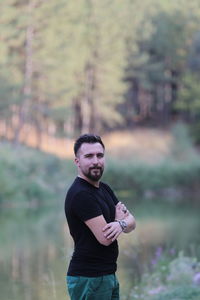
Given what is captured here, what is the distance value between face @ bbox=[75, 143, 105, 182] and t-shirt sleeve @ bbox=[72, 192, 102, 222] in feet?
0.50

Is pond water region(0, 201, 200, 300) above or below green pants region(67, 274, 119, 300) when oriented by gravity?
above

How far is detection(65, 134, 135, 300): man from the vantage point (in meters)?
4.30

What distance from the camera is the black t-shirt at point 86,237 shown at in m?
4.32

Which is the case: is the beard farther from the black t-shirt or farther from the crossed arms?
the crossed arms

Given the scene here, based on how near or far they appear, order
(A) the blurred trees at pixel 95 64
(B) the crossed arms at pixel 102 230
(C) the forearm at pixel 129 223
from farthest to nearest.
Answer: (A) the blurred trees at pixel 95 64
(C) the forearm at pixel 129 223
(B) the crossed arms at pixel 102 230

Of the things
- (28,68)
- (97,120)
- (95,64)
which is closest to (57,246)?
(28,68)

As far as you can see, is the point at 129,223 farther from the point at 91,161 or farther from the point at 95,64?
the point at 95,64

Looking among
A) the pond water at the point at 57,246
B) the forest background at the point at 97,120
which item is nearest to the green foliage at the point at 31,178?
the forest background at the point at 97,120

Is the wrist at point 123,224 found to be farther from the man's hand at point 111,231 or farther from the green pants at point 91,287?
the green pants at point 91,287

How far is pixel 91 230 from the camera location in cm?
430

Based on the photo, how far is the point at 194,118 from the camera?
181 feet

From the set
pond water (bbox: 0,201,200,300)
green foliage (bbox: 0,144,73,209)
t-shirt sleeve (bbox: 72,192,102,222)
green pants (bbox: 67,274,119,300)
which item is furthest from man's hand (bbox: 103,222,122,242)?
green foliage (bbox: 0,144,73,209)

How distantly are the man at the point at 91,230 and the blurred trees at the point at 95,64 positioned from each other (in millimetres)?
31498

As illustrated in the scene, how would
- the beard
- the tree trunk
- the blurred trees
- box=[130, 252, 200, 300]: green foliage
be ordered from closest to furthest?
the beard
box=[130, 252, 200, 300]: green foliage
the tree trunk
the blurred trees
